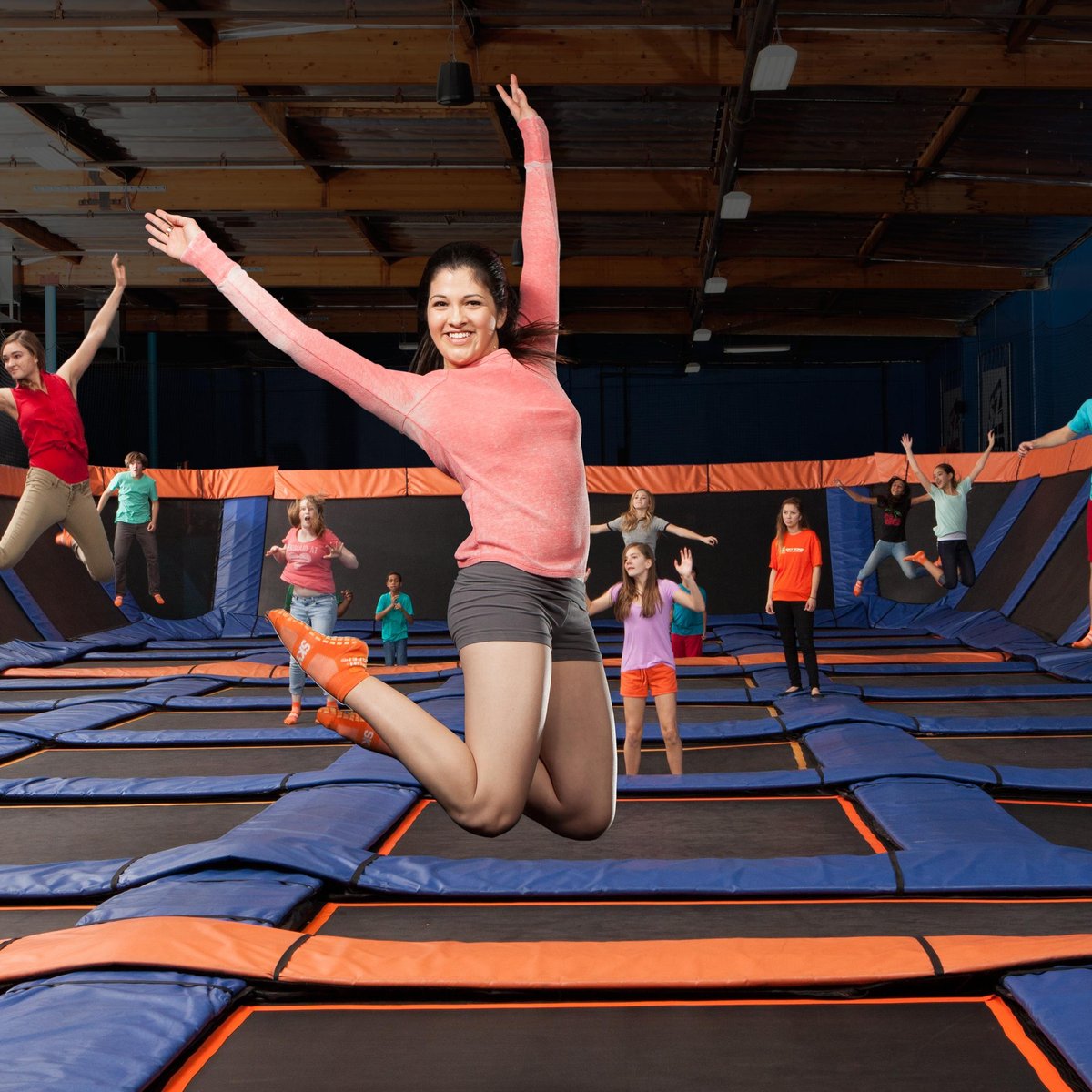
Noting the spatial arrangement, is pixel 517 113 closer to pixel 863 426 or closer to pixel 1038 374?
pixel 1038 374

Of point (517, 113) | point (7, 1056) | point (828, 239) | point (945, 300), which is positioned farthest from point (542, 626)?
point (945, 300)

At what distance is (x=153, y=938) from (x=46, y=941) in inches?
9.7

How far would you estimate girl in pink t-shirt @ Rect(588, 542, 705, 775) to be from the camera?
3979 millimetres

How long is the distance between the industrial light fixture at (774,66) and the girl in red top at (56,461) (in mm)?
3911

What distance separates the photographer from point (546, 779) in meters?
1.74

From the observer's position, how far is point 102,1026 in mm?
1877

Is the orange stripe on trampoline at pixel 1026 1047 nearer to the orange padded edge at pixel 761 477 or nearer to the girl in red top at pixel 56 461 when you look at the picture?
the girl in red top at pixel 56 461

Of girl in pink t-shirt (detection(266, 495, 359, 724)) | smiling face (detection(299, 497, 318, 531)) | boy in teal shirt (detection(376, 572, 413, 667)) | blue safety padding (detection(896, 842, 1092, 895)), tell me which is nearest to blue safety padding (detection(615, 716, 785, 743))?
girl in pink t-shirt (detection(266, 495, 359, 724))

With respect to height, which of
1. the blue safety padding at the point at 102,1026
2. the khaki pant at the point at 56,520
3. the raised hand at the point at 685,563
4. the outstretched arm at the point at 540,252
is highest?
the outstretched arm at the point at 540,252

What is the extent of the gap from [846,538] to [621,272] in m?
3.96

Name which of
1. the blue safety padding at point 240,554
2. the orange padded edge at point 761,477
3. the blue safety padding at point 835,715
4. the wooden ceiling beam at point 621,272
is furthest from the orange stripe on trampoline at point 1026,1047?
the wooden ceiling beam at point 621,272

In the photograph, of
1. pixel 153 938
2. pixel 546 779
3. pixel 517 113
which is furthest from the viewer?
pixel 153 938

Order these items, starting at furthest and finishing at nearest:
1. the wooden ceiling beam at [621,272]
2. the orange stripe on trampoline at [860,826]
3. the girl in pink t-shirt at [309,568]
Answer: the wooden ceiling beam at [621,272] → the girl in pink t-shirt at [309,568] → the orange stripe on trampoline at [860,826]

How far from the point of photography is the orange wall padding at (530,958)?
2105mm
